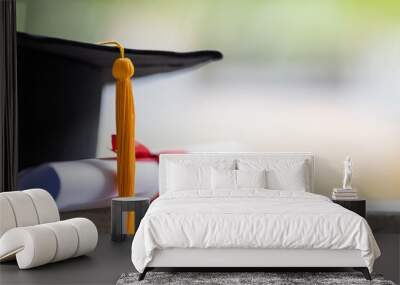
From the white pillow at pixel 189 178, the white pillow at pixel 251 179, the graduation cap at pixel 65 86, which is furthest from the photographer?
the graduation cap at pixel 65 86

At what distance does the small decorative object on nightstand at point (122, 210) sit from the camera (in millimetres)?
6629

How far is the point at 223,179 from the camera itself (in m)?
6.65

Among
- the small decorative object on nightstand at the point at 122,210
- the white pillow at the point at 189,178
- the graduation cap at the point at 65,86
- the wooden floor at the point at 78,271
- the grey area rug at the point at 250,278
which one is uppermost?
the graduation cap at the point at 65,86

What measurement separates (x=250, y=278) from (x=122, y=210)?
7.26 ft

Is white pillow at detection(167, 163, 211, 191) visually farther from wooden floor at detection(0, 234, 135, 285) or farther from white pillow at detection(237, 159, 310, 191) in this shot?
wooden floor at detection(0, 234, 135, 285)

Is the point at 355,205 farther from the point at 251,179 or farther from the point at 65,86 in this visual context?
the point at 65,86

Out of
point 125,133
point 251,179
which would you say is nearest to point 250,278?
point 251,179

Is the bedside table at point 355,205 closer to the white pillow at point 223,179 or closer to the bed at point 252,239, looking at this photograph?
the white pillow at point 223,179

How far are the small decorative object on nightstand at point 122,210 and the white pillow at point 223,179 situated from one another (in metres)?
0.76

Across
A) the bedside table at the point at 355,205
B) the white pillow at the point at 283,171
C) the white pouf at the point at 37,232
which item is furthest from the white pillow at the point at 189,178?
the bedside table at the point at 355,205

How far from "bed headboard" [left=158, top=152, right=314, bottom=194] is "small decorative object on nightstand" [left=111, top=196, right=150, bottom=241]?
65 cm

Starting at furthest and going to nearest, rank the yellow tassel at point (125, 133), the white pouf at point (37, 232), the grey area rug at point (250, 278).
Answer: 1. the yellow tassel at point (125, 133)
2. the white pouf at point (37, 232)
3. the grey area rug at point (250, 278)

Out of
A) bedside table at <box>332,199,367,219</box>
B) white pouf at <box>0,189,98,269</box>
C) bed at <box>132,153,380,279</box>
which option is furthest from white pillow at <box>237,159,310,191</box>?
white pouf at <box>0,189,98,269</box>

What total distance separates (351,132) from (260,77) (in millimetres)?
1264
